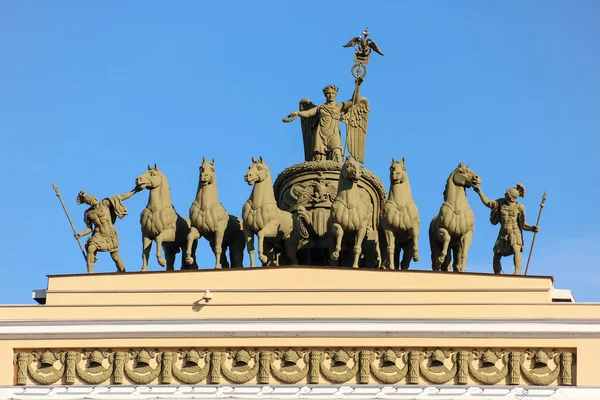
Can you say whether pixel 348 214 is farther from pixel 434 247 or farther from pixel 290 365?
pixel 290 365

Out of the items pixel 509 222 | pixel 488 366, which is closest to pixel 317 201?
pixel 509 222

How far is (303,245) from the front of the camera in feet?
184

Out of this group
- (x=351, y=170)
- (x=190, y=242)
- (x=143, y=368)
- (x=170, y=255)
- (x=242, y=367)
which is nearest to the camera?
(x=242, y=367)

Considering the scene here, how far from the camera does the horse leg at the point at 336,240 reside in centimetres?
Result: 5400

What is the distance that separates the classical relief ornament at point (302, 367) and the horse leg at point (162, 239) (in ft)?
7.99

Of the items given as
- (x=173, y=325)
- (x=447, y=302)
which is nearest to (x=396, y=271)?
(x=447, y=302)

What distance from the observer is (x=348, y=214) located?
54.1 meters

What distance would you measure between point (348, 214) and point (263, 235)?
5.97 feet

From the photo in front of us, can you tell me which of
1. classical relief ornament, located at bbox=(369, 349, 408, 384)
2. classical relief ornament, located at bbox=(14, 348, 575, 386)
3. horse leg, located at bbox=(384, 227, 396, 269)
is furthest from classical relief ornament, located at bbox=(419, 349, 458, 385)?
horse leg, located at bbox=(384, 227, 396, 269)

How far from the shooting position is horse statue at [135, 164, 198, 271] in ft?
179

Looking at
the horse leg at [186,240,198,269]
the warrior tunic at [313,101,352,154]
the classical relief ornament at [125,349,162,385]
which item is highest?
the warrior tunic at [313,101,352,154]

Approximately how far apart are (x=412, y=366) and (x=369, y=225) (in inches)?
234

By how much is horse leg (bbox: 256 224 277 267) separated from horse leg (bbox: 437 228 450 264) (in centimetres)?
341

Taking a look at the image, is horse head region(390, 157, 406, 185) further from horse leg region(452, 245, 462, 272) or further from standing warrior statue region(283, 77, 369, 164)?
standing warrior statue region(283, 77, 369, 164)
